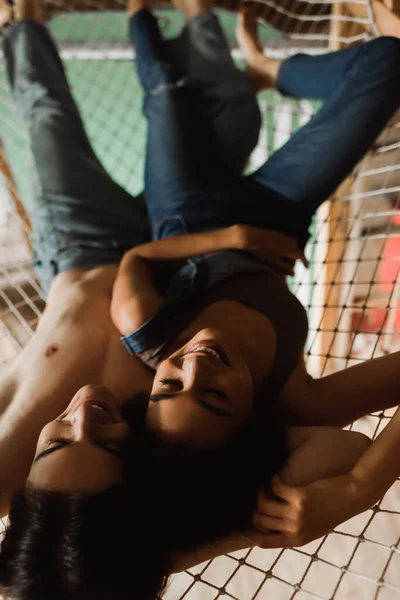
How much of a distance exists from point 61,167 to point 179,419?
61 centimetres

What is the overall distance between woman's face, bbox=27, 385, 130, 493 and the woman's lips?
12 centimetres

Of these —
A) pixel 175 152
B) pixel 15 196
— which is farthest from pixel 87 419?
pixel 15 196

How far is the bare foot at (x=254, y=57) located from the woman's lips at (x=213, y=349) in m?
0.69

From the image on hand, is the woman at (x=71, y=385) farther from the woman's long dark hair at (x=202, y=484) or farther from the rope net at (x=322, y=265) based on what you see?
the rope net at (x=322, y=265)

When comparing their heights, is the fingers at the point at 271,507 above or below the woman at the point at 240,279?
below

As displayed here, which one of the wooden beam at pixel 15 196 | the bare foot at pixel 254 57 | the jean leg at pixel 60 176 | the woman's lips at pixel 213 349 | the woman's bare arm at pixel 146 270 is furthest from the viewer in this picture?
the wooden beam at pixel 15 196

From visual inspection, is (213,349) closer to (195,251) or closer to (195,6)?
A: (195,251)

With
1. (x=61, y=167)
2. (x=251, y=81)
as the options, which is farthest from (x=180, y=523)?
(x=251, y=81)

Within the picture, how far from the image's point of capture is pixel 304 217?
0.81m

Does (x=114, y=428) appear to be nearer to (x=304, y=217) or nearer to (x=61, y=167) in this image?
(x=304, y=217)

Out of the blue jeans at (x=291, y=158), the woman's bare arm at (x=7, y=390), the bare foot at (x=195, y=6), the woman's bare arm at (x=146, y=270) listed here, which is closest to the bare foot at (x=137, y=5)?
the bare foot at (x=195, y=6)

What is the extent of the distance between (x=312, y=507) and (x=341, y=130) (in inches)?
23.2

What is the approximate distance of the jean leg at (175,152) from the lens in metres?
0.83

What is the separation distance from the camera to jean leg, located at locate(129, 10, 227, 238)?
2.72 ft
